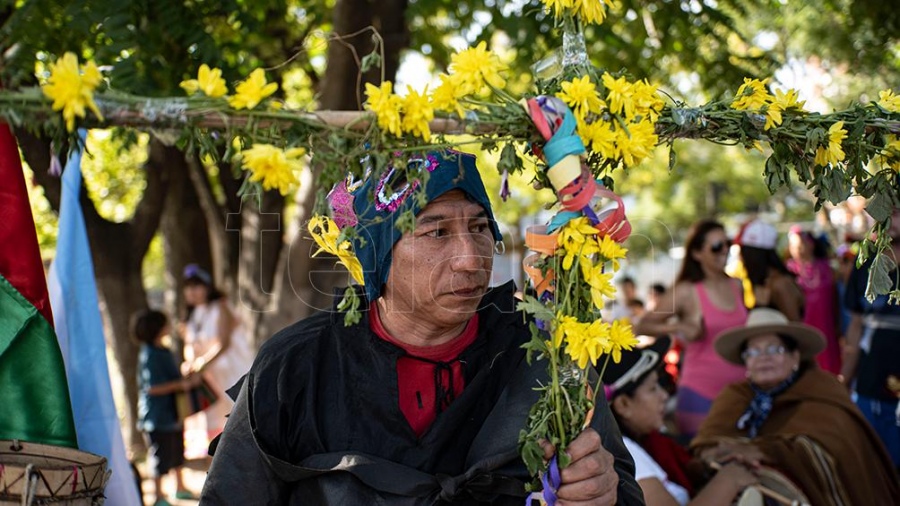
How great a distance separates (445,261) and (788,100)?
97cm

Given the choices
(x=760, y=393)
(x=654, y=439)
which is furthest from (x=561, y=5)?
(x=760, y=393)

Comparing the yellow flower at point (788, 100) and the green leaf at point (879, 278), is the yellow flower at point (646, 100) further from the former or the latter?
the green leaf at point (879, 278)

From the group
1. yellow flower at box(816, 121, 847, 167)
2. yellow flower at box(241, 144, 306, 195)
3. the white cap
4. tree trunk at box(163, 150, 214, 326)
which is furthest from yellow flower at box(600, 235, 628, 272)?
tree trunk at box(163, 150, 214, 326)

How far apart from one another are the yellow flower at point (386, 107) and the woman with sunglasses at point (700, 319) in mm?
4147

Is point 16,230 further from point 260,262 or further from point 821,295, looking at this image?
point 821,295

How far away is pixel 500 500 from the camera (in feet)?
7.95

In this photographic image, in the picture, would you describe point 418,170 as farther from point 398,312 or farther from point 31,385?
point 31,385

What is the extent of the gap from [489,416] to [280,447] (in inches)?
22.5

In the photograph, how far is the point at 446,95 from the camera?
2.00 metres

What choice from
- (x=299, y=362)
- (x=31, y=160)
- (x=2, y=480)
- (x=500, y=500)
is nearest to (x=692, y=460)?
(x=500, y=500)

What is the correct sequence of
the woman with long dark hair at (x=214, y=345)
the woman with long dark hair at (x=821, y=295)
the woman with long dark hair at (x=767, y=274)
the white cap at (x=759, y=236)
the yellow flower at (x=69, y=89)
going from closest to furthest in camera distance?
the yellow flower at (x=69, y=89), the woman with long dark hair at (x=767, y=274), the white cap at (x=759, y=236), the woman with long dark hair at (x=214, y=345), the woman with long dark hair at (x=821, y=295)

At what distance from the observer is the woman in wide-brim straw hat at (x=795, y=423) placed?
13.8ft

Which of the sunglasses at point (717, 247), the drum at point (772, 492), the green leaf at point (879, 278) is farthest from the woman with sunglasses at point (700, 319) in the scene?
the green leaf at point (879, 278)

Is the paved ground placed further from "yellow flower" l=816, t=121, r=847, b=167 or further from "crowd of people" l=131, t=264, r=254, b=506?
"yellow flower" l=816, t=121, r=847, b=167
